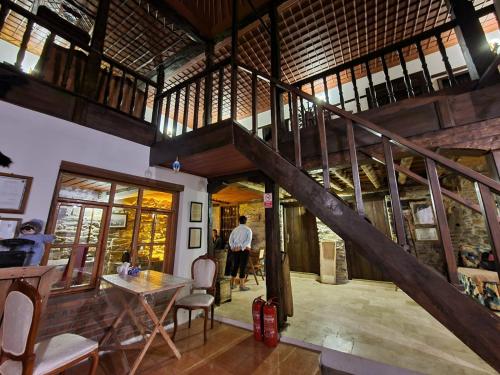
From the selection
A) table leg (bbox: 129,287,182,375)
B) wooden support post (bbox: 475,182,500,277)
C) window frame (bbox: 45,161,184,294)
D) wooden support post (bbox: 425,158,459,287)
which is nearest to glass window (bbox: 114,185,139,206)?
window frame (bbox: 45,161,184,294)

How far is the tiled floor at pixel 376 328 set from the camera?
2.41 metres

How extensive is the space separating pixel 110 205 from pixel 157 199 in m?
0.91

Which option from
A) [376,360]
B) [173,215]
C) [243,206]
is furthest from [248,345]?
[243,206]

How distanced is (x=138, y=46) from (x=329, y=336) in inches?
239

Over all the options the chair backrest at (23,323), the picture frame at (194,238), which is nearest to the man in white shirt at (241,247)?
the picture frame at (194,238)

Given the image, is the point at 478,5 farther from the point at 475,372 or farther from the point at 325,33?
the point at 475,372

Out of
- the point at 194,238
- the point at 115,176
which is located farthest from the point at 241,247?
the point at 115,176

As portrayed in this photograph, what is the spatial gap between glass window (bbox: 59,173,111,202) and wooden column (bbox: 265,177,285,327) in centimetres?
239

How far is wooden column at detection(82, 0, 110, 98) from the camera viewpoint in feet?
9.86

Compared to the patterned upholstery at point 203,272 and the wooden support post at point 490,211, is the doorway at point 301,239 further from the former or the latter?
the wooden support post at point 490,211

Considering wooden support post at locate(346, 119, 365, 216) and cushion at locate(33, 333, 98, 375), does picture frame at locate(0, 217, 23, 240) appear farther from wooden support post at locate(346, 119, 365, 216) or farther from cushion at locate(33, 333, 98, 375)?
wooden support post at locate(346, 119, 365, 216)

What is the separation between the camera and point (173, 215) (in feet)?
12.5

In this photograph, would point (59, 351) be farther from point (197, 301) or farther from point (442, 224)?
point (442, 224)

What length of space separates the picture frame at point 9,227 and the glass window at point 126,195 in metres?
1.05
